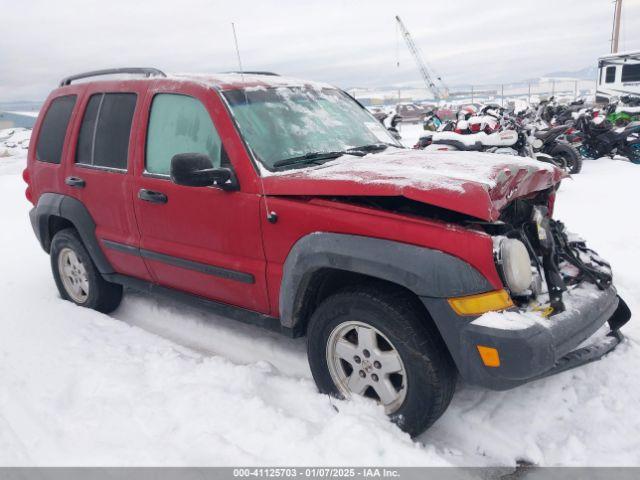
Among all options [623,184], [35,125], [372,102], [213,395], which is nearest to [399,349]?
[213,395]

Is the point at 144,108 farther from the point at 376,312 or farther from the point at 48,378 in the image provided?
the point at 376,312

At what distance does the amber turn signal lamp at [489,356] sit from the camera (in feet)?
7.70

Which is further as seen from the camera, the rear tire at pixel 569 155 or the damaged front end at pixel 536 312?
the rear tire at pixel 569 155

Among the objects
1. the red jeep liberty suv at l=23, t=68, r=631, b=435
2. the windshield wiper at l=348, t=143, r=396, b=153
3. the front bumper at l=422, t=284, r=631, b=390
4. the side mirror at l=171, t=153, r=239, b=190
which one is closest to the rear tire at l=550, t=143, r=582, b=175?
the red jeep liberty suv at l=23, t=68, r=631, b=435

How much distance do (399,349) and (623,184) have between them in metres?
8.31

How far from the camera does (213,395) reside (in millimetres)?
3061

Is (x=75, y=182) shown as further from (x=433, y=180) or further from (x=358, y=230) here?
(x=433, y=180)

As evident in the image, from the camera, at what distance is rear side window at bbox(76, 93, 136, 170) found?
12.6 ft

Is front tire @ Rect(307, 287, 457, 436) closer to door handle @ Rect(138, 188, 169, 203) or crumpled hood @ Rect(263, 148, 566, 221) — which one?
crumpled hood @ Rect(263, 148, 566, 221)

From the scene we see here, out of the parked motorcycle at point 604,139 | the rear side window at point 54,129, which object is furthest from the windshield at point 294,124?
the parked motorcycle at point 604,139

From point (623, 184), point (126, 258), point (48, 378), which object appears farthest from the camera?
point (623, 184)

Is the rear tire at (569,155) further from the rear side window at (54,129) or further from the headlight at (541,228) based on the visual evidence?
the rear side window at (54,129)

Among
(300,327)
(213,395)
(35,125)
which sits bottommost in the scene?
(213,395)

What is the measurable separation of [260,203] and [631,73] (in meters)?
24.5
